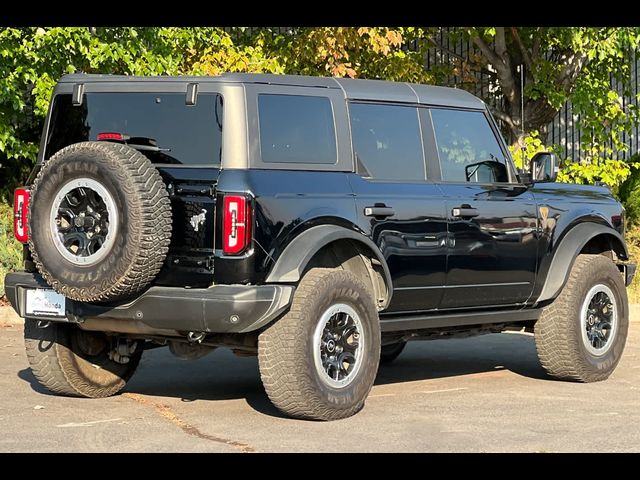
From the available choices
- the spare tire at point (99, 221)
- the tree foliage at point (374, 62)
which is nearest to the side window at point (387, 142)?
the spare tire at point (99, 221)

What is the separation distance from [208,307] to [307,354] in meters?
0.68

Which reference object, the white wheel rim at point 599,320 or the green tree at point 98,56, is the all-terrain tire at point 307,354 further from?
the green tree at point 98,56

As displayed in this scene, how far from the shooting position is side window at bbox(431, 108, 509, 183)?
30.6 ft

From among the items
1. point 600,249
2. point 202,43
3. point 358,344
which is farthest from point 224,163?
point 202,43

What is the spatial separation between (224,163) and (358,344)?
4.73 feet

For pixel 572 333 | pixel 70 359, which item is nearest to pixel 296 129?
pixel 70 359

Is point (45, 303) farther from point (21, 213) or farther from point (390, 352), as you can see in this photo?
point (390, 352)

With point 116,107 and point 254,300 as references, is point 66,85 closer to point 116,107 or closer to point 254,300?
point 116,107

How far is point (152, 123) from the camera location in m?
8.12

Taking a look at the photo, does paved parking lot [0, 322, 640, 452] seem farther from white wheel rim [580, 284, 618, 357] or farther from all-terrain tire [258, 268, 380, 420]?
white wheel rim [580, 284, 618, 357]

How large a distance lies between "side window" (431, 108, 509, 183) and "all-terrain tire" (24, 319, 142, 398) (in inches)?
100

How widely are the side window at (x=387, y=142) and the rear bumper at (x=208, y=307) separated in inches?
51.6

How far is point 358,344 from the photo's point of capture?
8.21m

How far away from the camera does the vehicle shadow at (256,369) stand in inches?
368
